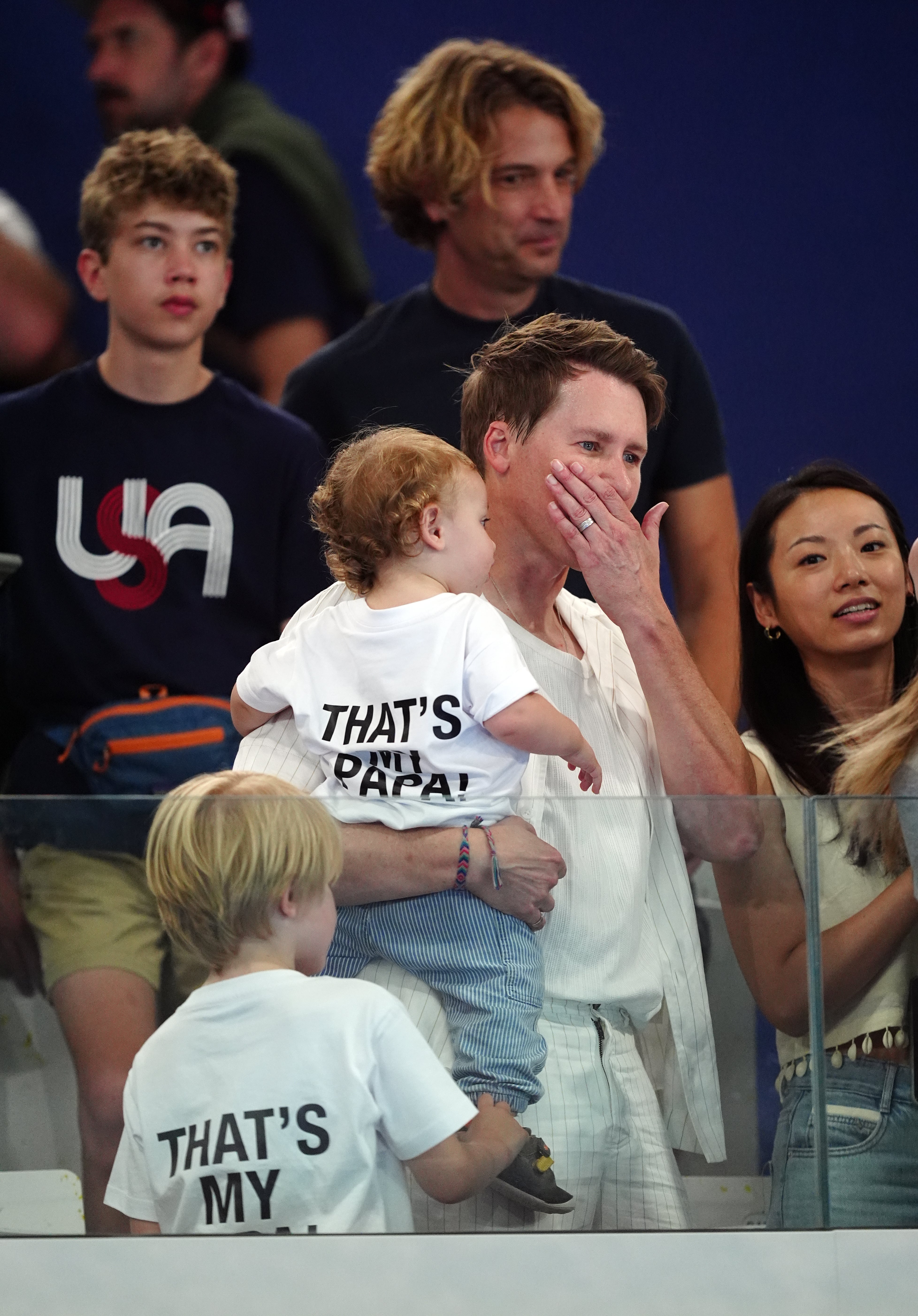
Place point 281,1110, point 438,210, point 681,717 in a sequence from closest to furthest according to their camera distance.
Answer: point 281,1110, point 681,717, point 438,210

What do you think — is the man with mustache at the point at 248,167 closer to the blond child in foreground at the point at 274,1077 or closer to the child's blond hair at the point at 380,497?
the child's blond hair at the point at 380,497

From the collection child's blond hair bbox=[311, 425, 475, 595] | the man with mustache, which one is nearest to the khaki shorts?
child's blond hair bbox=[311, 425, 475, 595]

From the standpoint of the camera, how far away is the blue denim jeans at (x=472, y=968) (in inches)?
60.6

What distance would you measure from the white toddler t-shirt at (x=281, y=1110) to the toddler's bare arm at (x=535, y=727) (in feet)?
1.12

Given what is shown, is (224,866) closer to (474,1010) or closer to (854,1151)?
(474,1010)

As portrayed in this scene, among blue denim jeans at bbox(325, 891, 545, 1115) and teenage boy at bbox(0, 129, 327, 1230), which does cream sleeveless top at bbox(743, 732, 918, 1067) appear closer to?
blue denim jeans at bbox(325, 891, 545, 1115)

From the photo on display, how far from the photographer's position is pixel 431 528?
183 cm

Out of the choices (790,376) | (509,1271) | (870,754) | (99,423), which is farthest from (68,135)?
(509,1271)

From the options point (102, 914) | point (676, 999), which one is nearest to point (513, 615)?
point (676, 999)

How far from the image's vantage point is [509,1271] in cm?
156

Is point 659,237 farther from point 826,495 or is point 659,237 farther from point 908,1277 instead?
point 908,1277

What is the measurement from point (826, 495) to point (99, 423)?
5.20 ft

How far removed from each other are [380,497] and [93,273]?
1698 mm

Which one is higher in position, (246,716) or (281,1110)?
(246,716)
